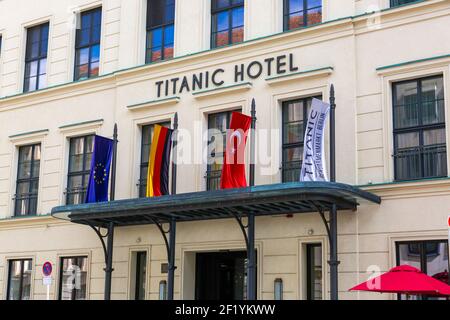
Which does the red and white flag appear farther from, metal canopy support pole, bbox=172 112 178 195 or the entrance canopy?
metal canopy support pole, bbox=172 112 178 195

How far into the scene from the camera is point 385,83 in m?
15.3

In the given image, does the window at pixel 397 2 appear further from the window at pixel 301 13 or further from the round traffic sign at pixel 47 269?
the round traffic sign at pixel 47 269

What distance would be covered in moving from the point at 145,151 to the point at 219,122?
2.85 m

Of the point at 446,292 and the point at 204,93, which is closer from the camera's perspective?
the point at 446,292

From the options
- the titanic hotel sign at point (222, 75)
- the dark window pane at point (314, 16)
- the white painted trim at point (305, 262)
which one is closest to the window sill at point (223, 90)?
the titanic hotel sign at point (222, 75)

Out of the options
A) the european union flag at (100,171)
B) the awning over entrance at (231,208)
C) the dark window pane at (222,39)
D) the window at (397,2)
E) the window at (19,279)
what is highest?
the dark window pane at (222,39)

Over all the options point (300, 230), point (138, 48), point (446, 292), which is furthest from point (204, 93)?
point (446, 292)

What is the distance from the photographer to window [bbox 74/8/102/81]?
21953 millimetres

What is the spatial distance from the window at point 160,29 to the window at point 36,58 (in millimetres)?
4992

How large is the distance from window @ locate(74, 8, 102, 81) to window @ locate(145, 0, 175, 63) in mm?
2337

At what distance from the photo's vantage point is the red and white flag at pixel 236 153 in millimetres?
15859

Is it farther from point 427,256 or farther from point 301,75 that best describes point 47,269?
point 427,256
